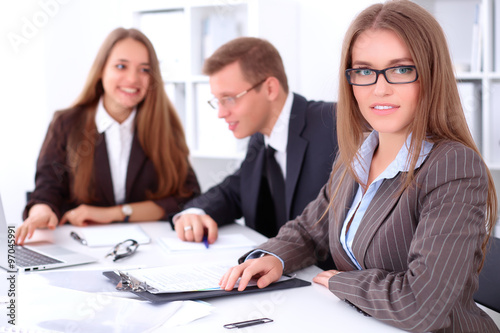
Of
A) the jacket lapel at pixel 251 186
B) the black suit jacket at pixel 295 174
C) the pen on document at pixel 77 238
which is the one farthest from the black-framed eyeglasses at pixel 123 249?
the jacket lapel at pixel 251 186

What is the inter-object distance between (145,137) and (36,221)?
0.70 metres

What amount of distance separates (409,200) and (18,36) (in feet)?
9.55

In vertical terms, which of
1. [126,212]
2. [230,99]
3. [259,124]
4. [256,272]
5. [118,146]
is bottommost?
[126,212]

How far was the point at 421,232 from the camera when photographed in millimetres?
1047

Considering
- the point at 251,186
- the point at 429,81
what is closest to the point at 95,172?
the point at 251,186

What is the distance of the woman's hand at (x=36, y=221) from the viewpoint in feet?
5.86

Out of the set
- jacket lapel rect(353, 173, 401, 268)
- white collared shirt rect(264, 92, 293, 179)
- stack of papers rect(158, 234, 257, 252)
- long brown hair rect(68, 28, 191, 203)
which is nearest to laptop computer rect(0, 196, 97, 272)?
stack of papers rect(158, 234, 257, 252)

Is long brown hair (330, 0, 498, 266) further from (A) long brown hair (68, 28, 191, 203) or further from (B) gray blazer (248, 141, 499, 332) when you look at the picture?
(A) long brown hair (68, 28, 191, 203)

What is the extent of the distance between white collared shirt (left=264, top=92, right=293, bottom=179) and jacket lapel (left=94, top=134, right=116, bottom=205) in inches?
30.2

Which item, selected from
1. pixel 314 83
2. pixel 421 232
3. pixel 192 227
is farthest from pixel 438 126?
pixel 314 83

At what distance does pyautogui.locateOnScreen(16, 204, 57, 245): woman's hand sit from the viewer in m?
1.79

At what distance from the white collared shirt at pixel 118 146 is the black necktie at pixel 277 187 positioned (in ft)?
2.31

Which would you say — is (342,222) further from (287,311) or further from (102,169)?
(102,169)

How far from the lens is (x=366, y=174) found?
1.36 metres
